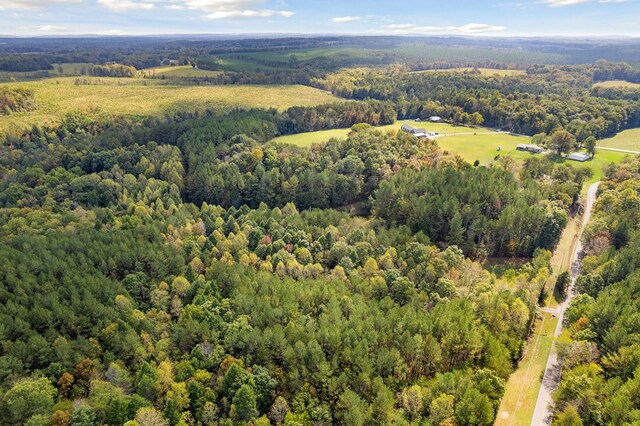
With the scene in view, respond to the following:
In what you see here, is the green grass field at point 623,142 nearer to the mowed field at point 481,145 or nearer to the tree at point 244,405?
the mowed field at point 481,145

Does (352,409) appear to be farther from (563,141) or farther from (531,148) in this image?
(531,148)

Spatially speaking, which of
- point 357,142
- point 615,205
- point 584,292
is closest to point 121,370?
point 584,292

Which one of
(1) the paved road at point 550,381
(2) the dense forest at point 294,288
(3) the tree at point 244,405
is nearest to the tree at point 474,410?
(2) the dense forest at point 294,288

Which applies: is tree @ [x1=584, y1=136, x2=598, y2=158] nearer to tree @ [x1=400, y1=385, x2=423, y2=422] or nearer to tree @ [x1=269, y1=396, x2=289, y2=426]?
tree @ [x1=400, y1=385, x2=423, y2=422]

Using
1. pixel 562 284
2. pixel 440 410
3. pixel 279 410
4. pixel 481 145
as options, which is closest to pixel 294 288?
pixel 279 410

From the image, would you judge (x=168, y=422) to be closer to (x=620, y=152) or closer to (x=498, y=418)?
(x=498, y=418)

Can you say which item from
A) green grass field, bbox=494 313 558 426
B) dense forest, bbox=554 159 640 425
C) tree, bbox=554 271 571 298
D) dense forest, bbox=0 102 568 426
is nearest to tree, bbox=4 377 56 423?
dense forest, bbox=0 102 568 426
